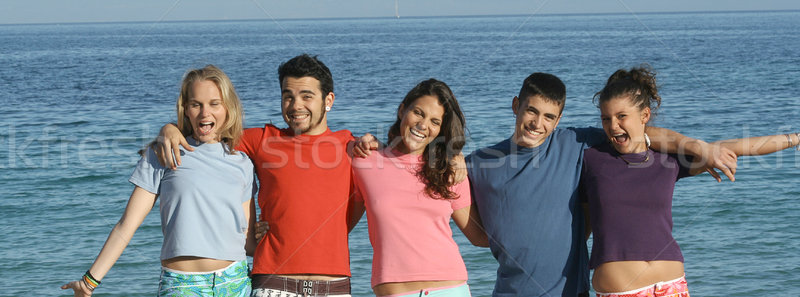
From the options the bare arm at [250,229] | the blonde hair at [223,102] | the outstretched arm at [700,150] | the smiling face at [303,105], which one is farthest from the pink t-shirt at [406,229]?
the outstretched arm at [700,150]

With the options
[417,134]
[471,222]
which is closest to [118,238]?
[417,134]

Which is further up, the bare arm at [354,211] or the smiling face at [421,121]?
the smiling face at [421,121]

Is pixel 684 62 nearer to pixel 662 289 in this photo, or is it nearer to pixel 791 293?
pixel 791 293

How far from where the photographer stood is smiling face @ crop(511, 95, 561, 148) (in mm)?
3979

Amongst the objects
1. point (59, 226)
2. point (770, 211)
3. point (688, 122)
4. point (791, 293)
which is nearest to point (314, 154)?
point (791, 293)

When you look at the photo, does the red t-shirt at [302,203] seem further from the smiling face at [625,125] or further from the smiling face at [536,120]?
the smiling face at [625,125]

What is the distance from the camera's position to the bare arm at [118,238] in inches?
145

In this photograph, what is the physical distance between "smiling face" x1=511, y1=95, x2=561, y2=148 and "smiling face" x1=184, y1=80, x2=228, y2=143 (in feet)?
5.04

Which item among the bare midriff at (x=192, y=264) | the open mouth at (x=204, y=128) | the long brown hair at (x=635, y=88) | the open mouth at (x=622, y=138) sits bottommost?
the bare midriff at (x=192, y=264)

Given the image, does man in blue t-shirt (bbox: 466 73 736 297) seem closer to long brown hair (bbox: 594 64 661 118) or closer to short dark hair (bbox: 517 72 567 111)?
short dark hair (bbox: 517 72 567 111)

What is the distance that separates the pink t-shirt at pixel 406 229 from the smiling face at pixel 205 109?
80 centimetres

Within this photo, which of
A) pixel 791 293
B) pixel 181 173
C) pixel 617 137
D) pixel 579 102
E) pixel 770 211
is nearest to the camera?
pixel 181 173

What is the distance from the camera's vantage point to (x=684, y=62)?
122ft

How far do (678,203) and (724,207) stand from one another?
66cm
